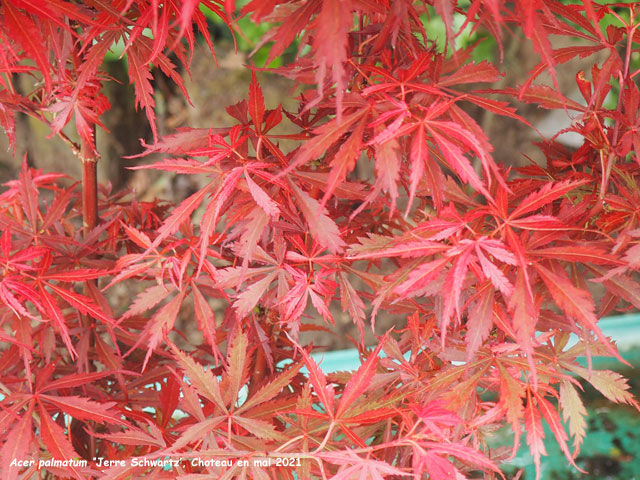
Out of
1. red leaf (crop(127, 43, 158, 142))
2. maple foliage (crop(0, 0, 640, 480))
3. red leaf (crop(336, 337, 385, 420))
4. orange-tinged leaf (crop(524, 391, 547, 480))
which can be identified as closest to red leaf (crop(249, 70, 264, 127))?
maple foliage (crop(0, 0, 640, 480))

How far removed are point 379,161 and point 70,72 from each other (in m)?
0.45

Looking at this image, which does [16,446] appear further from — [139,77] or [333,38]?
[333,38]

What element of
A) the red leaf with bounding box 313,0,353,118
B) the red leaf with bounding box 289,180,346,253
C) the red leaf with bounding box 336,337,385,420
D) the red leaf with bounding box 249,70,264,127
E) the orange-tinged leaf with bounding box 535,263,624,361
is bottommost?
the red leaf with bounding box 336,337,385,420

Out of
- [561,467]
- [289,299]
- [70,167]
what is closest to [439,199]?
[289,299]

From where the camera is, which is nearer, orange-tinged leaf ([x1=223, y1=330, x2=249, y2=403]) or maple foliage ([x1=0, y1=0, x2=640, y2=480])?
maple foliage ([x1=0, y1=0, x2=640, y2=480])

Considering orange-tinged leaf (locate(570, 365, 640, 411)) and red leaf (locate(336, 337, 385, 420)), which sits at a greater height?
red leaf (locate(336, 337, 385, 420))

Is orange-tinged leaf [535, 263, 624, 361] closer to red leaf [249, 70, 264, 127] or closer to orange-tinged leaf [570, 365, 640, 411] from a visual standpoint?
orange-tinged leaf [570, 365, 640, 411]

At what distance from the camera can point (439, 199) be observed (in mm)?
403

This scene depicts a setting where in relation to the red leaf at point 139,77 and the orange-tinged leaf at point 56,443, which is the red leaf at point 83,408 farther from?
the red leaf at point 139,77

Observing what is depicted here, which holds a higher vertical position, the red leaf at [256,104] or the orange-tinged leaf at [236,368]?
the red leaf at [256,104]

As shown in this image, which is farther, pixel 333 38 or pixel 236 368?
pixel 236 368

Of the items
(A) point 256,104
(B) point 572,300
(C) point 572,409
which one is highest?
(A) point 256,104

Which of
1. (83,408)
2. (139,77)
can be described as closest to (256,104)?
(139,77)

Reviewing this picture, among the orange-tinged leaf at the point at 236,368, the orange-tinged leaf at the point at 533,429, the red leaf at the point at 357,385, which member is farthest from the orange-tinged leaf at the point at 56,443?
the orange-tinged leaf at the point at 533,429
